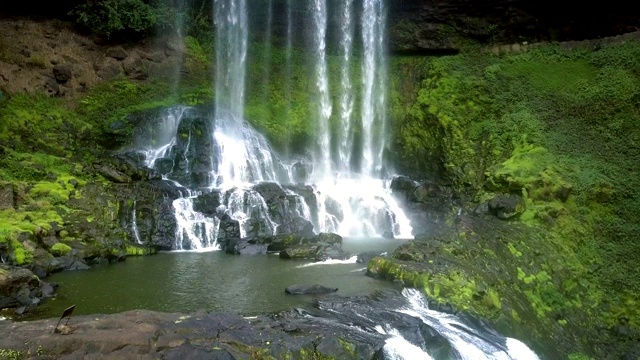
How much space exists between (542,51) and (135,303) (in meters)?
23.9

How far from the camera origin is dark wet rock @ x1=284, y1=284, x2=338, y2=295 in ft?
36.9

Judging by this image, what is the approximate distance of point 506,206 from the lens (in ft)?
54.3

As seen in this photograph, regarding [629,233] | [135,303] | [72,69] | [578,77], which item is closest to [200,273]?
[135,303]

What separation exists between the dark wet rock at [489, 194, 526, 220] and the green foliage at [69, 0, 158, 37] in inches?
793

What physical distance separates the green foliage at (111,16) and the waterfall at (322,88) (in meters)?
8.94

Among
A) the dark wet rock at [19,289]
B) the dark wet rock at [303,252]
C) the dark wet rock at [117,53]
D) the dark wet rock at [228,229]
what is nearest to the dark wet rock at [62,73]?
the dark wet rock at [117,53]

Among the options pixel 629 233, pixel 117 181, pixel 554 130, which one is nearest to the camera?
pixel 629 233

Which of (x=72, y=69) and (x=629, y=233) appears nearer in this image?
(x=629, y=233)

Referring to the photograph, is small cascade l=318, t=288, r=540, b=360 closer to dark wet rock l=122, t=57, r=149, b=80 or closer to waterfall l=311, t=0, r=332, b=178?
waterfall l=311, t=0, r=332, b=178

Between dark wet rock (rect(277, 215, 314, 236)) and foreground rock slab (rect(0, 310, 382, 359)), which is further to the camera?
dark wet rock (rect(277, 215, 314, 236))

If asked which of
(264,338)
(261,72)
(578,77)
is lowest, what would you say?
(264,338)

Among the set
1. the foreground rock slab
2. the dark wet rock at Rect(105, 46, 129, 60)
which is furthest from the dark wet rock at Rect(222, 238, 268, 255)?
the dark wet rock at Rect(105, 46, 129, 60)

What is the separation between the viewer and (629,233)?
1571 centimetres

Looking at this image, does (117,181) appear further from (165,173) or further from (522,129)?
(522,129)
